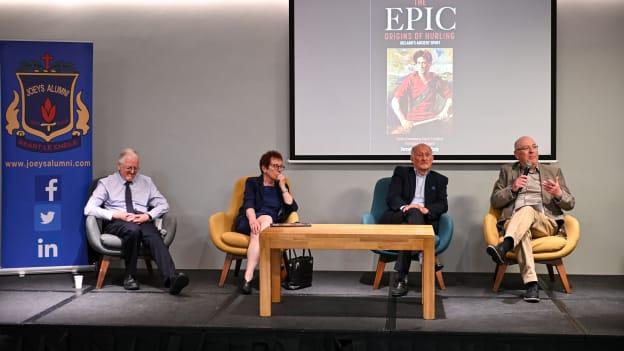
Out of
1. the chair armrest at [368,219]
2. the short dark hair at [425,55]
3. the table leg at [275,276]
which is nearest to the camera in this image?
the table leg at [275,276]

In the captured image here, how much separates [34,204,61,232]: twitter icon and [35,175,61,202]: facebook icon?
0.21ft

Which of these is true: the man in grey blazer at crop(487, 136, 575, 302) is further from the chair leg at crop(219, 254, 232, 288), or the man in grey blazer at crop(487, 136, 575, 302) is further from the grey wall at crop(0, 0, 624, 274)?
the chair leg at crop(219, 254, 232, 288)

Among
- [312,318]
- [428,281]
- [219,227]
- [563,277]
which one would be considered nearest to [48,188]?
[219,227]

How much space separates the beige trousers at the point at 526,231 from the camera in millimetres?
5438

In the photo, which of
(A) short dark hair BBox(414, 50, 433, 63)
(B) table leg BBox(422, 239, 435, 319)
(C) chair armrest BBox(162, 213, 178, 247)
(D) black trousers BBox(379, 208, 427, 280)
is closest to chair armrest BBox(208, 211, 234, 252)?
(C) chair armrest BBox(162, 213, 178, 247)

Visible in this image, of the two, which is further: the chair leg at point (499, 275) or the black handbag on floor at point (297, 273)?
the black handbag on floor at point (297, 273)

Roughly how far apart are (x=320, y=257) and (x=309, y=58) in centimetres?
171

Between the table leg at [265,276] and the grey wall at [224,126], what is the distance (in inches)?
73.5

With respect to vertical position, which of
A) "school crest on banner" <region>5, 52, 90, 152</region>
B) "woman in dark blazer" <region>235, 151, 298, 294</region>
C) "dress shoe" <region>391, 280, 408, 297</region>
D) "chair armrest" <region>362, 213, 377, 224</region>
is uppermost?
"school crest on banner" <region>5, 52, 90, 152</region>

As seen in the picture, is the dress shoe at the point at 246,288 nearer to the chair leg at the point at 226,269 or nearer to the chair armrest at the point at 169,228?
the chair leg at the point at 226,269

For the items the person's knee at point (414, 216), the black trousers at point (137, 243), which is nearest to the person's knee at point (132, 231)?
the black trousers at point (137, 243)

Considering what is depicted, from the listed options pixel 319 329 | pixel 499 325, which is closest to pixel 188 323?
pixel 319 329

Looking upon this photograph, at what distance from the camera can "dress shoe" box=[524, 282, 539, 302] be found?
535 centimetres

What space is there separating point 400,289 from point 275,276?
936mm
